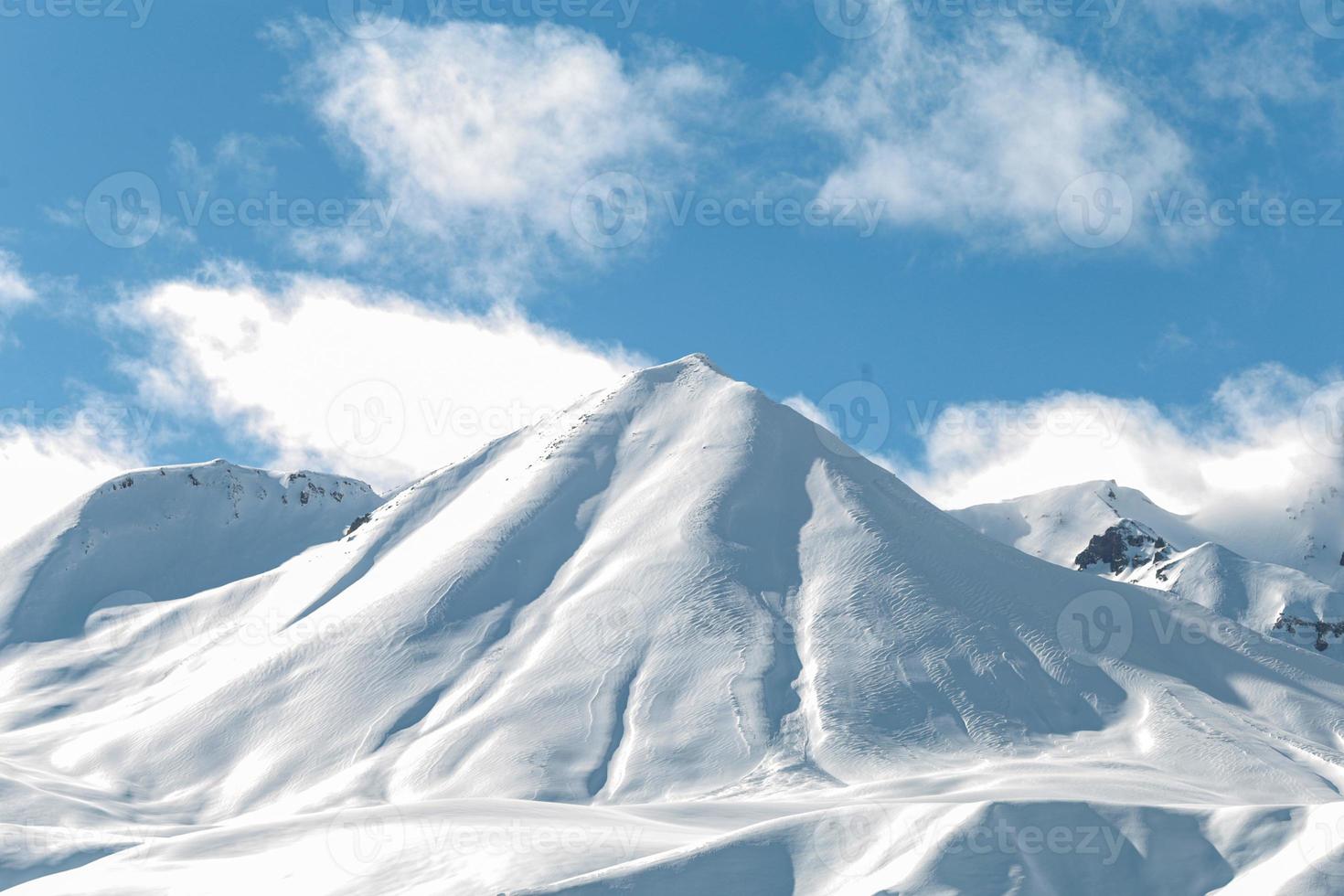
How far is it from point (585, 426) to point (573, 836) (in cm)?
12261

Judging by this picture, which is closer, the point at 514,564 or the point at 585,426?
the point at 514,564

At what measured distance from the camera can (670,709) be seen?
389 feet

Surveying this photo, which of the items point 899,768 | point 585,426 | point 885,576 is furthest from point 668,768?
point 585,426

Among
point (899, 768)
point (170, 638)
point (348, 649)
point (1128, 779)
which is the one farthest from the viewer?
point (170, 638)

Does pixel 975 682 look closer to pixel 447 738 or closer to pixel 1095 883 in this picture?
pixel 447 738

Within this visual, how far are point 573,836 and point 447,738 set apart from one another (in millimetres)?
53937

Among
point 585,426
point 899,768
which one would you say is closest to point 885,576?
point 899,768

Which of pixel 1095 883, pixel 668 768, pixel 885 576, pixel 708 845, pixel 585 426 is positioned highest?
pixel 585 426

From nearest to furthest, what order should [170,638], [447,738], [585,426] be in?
[447,738] < [170,638] < [585,426]

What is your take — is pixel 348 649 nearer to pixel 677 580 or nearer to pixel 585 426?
pixel 677 580

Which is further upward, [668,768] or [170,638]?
[170,638]

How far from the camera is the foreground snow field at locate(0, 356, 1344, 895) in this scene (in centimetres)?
6550

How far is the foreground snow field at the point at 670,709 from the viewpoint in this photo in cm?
6550

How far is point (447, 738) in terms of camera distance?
118m
